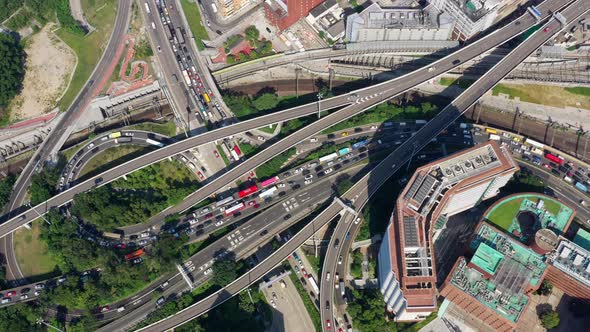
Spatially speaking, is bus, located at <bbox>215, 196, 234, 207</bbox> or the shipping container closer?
the shipping container

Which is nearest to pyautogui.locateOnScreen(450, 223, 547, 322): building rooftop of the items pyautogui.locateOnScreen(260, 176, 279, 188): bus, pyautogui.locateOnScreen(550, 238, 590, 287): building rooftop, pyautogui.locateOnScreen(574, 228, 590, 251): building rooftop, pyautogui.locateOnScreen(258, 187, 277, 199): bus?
pyautogui.locateOnScreen(550, 238, 590, 287): building rooftop

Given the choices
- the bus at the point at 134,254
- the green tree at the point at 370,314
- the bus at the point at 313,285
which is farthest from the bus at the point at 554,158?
the bus at the point at 134,254

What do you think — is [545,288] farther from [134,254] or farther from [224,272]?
[134,254]

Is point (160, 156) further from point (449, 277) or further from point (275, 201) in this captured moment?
point (449, 277)

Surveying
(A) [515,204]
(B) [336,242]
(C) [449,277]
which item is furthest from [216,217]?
(A) [515,204]

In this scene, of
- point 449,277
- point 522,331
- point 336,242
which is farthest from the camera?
point 336,242

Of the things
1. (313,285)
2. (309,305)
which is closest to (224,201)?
(313,285)

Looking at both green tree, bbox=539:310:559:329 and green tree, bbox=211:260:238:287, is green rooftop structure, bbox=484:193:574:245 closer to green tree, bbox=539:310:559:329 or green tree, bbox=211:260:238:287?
green tree, bbox=539:310:559:329
